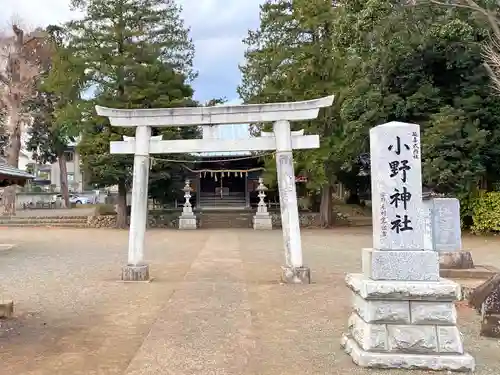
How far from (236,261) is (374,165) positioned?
8.29m

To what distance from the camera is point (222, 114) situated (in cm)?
1033

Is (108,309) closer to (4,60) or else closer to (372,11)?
(372,11)

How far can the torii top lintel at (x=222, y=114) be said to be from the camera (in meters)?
10.2

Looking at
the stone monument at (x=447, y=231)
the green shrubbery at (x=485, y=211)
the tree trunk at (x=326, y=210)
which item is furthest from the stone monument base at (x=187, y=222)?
the stone monument at (x=447, y=231)

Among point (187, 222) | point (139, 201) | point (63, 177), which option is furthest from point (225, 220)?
point (63, 177)

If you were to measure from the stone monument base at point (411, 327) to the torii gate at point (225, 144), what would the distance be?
17.0ft

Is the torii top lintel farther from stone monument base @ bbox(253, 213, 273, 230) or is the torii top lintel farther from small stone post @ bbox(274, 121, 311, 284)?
stone monument base @ bbox(253, 213, 273, 230)

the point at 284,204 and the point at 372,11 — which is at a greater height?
the point at 372,11

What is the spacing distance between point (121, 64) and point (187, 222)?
9.07 meters

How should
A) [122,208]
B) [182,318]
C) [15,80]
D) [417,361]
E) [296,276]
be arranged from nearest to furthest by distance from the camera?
[417,361]
[182,318]
[296,276]
[122,208]
[15,80]

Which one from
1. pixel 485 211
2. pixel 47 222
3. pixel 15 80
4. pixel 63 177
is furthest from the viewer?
pixel 63 177

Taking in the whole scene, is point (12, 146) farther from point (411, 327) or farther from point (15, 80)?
point (411, 327)

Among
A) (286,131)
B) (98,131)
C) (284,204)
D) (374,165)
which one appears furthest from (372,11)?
(98,131)

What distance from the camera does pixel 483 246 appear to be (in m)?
16.0
